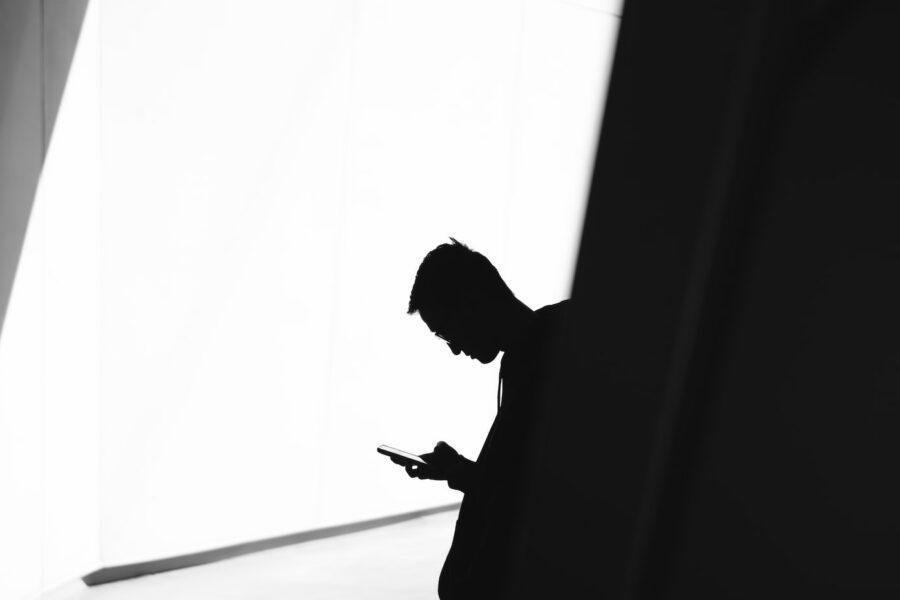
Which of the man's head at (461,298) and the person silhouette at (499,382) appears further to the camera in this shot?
the man's head at (461,298)

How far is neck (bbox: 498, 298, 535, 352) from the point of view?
173cm

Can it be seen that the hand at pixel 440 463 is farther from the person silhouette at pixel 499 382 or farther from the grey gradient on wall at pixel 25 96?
the grey gradient on wall at pixel 25 96

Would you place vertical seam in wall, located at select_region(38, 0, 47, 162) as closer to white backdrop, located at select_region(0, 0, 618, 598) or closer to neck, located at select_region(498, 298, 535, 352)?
white backdrop, located at select_region(0, 0, 618, 598)

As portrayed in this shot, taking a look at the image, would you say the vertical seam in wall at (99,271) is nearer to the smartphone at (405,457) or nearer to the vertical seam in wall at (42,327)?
the vertical seam in wall at (42,327)

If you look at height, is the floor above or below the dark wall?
below

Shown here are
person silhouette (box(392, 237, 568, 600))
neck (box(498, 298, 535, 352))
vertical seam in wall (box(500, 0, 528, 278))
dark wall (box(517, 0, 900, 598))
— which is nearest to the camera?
dark wall (box(517, 0, 900, 598))

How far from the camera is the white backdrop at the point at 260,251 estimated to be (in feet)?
12.4

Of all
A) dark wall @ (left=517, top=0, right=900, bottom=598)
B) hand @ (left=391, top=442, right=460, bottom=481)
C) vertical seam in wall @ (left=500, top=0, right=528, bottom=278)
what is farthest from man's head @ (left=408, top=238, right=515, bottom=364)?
vertical seam in wall @ (left=500, top=0, right=528, bottom=278)

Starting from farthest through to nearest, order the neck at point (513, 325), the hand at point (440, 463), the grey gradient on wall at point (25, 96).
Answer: the grey gradient on wall at point (25, 96), the hand at point (440, 463), the neck at point (513, 325)

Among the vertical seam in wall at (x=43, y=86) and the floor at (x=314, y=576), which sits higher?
the vertical seam in wall at (x=43, y=86)

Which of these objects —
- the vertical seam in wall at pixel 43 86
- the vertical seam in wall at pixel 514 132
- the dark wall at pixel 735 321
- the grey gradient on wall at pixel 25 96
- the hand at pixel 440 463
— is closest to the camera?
the dark wall at pixel 735 321

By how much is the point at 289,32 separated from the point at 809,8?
12.7ft

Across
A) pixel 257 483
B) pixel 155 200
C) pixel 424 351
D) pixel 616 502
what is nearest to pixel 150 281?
pixel 155 200

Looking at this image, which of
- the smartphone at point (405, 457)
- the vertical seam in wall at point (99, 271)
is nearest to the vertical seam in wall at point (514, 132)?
the vertical seam in wall at point (99, 271)
